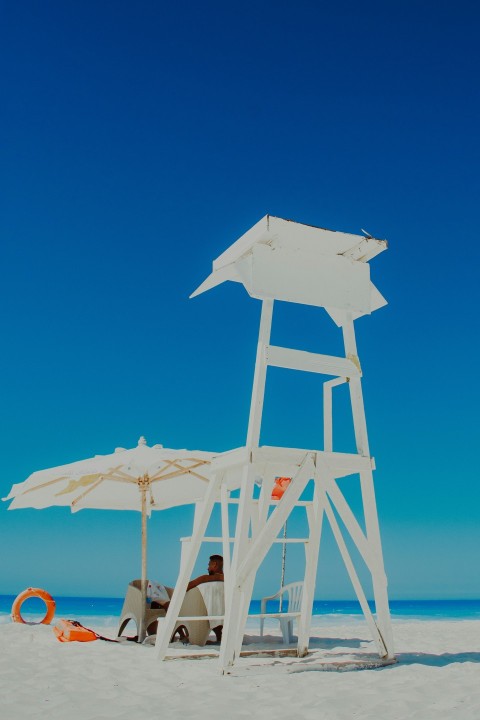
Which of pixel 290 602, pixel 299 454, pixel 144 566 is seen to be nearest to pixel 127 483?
pixel 144 566

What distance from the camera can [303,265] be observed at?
7.02 metres

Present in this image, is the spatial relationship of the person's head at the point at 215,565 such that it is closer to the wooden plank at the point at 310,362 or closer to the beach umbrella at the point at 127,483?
the beach umbrella at the point at 127,483

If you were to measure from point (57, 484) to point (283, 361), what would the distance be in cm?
369

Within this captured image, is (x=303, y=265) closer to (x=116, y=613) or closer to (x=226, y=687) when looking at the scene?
(x=226, y=687)

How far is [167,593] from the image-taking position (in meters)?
9.06

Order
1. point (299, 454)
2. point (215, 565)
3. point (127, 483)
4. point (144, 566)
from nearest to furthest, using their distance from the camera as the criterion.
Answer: point (299, 454) < point (215, 565) < point (144, 566) < point (127, 483)

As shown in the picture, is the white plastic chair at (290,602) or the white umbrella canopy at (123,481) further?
the white umbrella canopy at (123,481)

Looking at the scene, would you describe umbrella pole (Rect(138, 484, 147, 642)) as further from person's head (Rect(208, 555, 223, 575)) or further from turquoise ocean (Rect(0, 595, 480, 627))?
turquoise ocean (Rect(0, 595, 480, 627))

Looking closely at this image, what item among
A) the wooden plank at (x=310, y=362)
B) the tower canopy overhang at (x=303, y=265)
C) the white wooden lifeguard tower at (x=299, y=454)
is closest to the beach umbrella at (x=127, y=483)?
the white wooden lifeguard tower at (x=299, y=454)

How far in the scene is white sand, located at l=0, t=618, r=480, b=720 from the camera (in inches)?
171

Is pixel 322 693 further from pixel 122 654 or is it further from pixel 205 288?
pixel 205 288

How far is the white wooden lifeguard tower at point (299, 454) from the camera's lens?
6.22 m

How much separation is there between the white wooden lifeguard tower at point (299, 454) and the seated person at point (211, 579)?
1263 millimetres

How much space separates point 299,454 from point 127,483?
3752 millimetres
